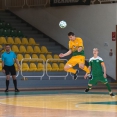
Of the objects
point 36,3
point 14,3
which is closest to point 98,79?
point 36,3

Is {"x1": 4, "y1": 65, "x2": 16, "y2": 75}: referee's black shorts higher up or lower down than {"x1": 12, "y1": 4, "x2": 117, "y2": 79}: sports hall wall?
lower down

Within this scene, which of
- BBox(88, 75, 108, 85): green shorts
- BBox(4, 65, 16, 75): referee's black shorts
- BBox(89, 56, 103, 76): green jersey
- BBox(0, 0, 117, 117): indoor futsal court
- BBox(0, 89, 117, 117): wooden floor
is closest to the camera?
BBox(0, 89, 117, 117): wooden floor

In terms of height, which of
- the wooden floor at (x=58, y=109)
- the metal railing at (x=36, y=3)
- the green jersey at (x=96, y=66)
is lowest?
the wooden floor at (x=58, y=109)

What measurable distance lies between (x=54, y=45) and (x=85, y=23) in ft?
8.44

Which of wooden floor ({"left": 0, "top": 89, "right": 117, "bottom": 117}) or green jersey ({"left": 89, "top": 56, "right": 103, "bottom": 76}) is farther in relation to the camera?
green jersey ({"left": 89, "top": 56, "right": 103, "bottom": 76})

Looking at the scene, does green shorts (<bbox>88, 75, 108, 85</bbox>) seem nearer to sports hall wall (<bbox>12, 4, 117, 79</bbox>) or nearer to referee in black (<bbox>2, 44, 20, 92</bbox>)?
referee in black (<bbox>2, 44, 20, 92</bbox>)

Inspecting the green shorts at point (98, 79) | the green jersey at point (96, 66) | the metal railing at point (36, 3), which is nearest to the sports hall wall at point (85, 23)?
the metal railing at point (36, 3)

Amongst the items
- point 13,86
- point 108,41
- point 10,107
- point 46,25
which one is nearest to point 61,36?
point 46,25

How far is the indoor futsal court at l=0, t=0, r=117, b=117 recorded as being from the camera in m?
23.0

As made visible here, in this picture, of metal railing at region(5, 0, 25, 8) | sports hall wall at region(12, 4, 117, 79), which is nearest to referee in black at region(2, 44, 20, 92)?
sports hall wall at region(12, 4, 117, 79)

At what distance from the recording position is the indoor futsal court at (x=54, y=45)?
23047 mm

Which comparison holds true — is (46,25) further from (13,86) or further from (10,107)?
(10,107)

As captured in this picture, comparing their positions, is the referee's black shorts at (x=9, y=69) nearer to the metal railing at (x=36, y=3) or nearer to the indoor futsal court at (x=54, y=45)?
the indoor futsal court at (x=54, y=45)

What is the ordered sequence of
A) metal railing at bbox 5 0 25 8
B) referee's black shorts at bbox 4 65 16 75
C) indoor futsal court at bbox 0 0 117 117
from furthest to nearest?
metal railing at bbox 5 0 25 8 → indoor futsal court at bbox 0 0 117 117 → referee's black shorts at bbox 4 65 16 75
